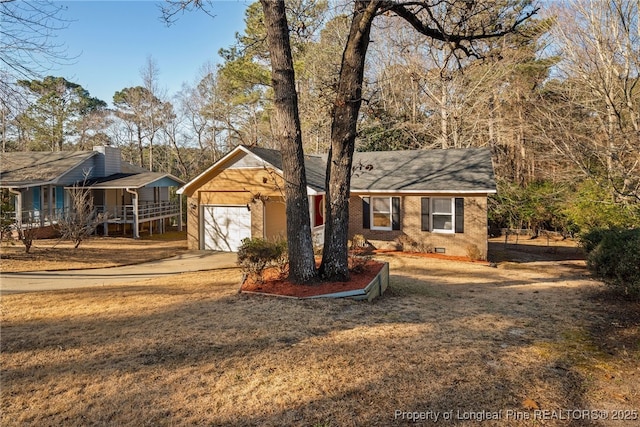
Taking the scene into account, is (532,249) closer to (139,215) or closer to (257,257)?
(257,257)

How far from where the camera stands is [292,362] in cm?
424

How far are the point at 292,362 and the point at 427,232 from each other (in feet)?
42.6

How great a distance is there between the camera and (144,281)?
394 inches

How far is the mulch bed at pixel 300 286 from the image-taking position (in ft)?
23.8

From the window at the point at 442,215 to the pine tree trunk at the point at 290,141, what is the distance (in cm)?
989

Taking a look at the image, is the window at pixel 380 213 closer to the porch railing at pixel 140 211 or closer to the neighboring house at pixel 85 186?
the neighboring house at pixel 85 186

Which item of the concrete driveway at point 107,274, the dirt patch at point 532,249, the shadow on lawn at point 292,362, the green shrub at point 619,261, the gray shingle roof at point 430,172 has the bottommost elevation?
the dirt patch at point 532,249

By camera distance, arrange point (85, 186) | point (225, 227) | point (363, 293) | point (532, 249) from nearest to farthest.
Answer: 1. point (363, 293)
2. point (225, 227)
3. point (532, 249)
4. point (85, 186)

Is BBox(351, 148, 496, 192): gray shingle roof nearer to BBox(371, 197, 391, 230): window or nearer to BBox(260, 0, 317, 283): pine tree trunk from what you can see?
BBox(371, 197, 391, 230): window

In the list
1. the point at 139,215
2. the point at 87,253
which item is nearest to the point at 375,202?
the point at 87,253

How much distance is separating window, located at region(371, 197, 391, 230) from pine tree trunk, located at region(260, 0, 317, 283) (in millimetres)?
9799

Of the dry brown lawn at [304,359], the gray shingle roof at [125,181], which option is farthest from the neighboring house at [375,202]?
the dry brown lawn at [304,359]

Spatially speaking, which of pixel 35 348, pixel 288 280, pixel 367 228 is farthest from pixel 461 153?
pixel 35 348

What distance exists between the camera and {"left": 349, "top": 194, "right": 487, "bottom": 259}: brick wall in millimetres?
15250
